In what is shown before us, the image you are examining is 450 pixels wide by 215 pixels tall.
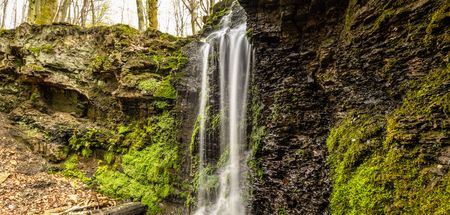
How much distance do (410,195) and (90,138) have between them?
898cm

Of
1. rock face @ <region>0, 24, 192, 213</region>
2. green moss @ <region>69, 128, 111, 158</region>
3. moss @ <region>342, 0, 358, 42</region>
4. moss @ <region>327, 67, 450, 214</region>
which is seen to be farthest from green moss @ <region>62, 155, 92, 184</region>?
moss @ <region>342, 0, 358, 42</region>

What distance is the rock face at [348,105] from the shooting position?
2648mm

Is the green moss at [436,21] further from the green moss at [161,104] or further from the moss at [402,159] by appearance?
the green moss at [161,104]

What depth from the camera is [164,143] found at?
823 cm

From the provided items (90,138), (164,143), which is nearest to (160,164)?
(164,143)

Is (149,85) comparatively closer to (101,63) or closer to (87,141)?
(101,63)

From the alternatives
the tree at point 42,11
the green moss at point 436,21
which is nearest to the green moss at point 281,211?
the green moss at point 436,21

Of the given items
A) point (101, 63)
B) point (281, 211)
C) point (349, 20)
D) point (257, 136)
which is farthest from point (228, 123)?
point (101, 63)

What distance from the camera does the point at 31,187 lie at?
7.12 metres

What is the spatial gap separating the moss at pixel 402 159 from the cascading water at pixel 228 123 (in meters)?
2.58

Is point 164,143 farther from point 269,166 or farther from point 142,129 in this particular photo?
point 269,166

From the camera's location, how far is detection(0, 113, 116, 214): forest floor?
6.45 m

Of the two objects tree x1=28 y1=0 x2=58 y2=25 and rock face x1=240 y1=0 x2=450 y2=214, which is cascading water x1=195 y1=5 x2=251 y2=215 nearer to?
rock face x1=240 y1=0 x2=450 y2=214

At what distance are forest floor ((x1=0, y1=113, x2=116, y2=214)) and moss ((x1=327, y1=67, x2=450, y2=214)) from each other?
6.36 m
